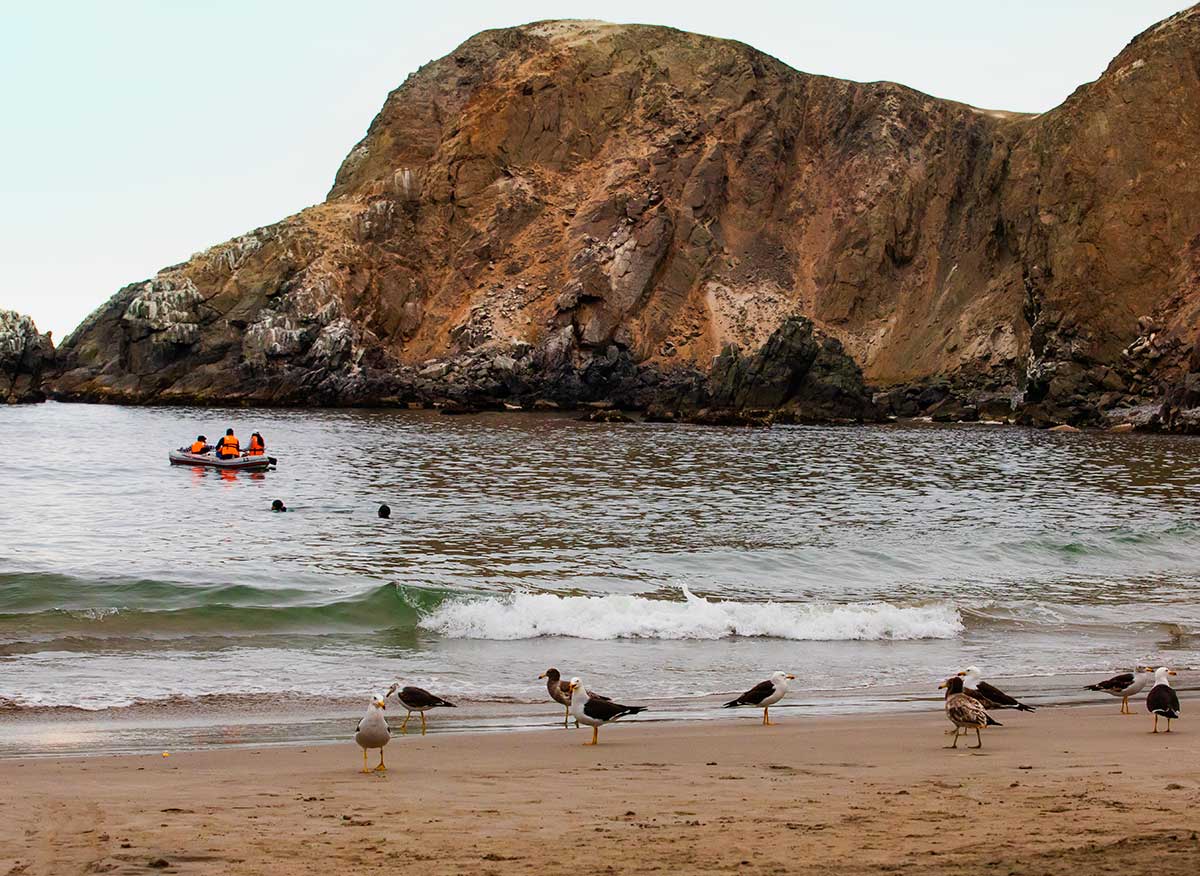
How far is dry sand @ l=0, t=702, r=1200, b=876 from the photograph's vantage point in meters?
6.60

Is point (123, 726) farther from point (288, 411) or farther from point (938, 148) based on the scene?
point (938, 148)

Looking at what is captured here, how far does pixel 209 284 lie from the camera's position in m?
115

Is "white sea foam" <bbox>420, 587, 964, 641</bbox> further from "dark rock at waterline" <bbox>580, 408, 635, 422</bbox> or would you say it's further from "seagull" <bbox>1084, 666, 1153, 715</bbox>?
"dark rock at waterline" <bbox>580, 408, 635, 422</bbox>

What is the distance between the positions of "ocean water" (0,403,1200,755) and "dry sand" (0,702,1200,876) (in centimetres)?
200

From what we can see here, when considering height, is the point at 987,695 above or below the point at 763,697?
above

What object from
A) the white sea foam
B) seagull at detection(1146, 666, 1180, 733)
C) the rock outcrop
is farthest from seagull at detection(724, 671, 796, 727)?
the rock outcrop

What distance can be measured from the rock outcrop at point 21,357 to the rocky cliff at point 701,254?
333 centimetres

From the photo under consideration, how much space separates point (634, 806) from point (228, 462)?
135 ft

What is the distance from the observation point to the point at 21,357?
371ft

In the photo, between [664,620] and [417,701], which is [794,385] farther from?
[417,701]

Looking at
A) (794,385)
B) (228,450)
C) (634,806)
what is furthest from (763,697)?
(794,385)

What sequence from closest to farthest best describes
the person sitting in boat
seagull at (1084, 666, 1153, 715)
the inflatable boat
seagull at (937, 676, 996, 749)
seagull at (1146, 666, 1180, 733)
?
seagull at (937, 676, 996, 749) → seagull at (1146, 666, 1180, 733) → seagull at (1084, 666, 1153, 715) → the inflatable boat → the person sitting in boat

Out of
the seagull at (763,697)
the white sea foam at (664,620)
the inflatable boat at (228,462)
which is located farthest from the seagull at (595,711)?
the inflatable boat at (228,462)

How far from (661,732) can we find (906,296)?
117 meters
